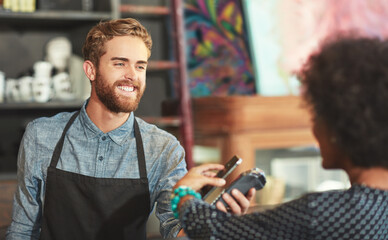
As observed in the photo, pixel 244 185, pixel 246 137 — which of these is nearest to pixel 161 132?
pixel 244 185

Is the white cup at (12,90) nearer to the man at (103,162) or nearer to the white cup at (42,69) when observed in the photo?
the white cup at (42,69)

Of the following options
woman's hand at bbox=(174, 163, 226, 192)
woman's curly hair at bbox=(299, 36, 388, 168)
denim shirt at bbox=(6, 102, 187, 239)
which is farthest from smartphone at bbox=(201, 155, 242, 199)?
denim shirt at bbox=(6, 102, 187, 239)

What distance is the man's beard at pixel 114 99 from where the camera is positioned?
6.57 feet

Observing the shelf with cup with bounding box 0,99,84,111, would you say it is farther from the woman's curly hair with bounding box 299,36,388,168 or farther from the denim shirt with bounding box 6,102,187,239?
the woman's curly hair with bounding box 299,36,388,168

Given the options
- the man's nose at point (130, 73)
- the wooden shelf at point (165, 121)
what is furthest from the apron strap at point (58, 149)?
the wooden shelf at point (165, 121)

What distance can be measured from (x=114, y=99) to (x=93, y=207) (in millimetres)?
369

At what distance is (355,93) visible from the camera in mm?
1263

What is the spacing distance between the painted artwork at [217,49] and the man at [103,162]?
2.21m

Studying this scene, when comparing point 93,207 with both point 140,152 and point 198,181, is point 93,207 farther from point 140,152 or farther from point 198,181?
point 198,181

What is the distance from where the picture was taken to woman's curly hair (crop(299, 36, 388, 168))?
1.26m

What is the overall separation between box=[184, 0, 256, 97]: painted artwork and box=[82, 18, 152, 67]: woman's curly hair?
221cm

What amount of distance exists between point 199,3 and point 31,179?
262cm

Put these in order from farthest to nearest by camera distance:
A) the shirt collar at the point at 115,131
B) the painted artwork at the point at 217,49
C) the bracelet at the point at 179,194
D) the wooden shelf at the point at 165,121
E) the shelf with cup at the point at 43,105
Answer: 1. the painted artwork at the point at 217,49
2. the wooden shelf at the point at 165,121
3. the shelf with cup at the point at 43,105
4. the shirt collar at the point at 115,131
5. the bracelet at the point at 179,194

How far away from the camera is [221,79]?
4.32 m
